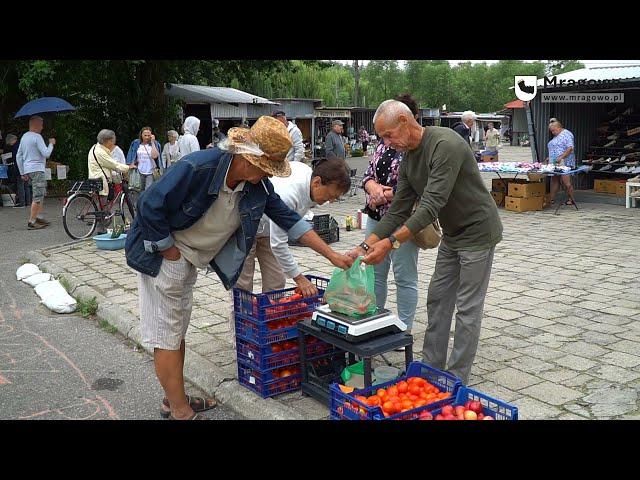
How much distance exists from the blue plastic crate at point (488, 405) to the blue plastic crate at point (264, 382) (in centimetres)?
134

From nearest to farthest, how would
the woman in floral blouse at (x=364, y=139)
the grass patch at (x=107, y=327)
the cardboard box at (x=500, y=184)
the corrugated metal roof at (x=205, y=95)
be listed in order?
the grass patch at (x=107, y=327) < the cardboard box at (x=500, y=184) < the corrugated metal roof at (x=205, y=95) < the woman in floral blouse at (x=364, y=139)

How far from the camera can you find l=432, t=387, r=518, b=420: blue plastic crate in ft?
10.9

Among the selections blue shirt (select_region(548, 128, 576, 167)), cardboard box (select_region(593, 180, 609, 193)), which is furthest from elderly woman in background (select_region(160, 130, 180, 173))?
cardboard box (select_region(593, 180, 609, 193))

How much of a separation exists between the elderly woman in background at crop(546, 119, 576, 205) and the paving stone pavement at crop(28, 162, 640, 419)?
2971mm

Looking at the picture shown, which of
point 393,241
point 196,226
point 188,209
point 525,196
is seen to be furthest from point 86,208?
point 525,196

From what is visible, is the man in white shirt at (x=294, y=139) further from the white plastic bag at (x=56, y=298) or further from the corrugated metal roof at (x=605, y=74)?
the corrugated metal roof at (x=605, y=74)

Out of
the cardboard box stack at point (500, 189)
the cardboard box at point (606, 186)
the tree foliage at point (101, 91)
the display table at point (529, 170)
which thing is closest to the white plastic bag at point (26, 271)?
the tree foliage at point (101, 91)

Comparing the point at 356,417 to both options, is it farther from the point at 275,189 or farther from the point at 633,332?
the point at 633,332

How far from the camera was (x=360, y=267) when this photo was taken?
4137 millimetres

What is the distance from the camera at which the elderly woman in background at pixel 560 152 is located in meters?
13.8

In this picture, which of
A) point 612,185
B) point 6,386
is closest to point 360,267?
point 6,386

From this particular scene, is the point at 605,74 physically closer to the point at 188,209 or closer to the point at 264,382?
the point at 264,382

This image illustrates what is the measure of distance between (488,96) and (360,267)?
7146 cm

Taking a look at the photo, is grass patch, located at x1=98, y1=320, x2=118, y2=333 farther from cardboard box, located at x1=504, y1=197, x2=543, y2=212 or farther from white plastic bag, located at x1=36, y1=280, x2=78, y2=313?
cardboard box, located at x1=504, y1=197, x2=543, y2=212
